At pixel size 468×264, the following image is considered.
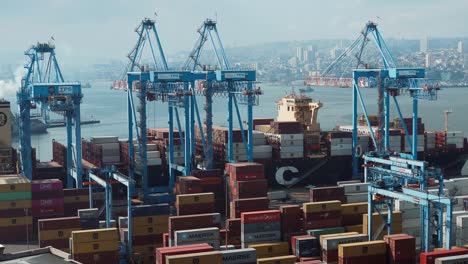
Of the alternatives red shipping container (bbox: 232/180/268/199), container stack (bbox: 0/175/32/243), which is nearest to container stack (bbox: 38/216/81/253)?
container stack (bbox: 0/175/32/243)

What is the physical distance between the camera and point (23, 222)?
24812 millimetres

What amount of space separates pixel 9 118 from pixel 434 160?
21182 mm

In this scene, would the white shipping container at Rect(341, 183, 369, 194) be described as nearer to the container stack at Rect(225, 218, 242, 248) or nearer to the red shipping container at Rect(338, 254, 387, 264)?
the container stack at Rect(225, 218, 242, 248)

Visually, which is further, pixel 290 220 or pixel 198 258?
pixel 290 220

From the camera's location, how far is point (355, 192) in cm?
2633

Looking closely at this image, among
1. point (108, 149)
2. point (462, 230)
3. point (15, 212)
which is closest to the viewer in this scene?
point (462, 230)

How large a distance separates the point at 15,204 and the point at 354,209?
11.1m

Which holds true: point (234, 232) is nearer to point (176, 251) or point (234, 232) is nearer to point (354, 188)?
point (176, 251)

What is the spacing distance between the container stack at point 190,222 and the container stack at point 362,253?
4.94m

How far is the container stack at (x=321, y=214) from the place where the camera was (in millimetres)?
21875

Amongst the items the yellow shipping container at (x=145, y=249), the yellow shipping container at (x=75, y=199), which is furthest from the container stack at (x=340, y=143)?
the yellow shipping container at (x=145, y=249)

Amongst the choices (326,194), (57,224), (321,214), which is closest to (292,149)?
(326,194)

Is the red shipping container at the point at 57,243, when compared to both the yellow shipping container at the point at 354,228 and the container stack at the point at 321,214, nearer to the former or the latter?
the container stack at the point at 321,214

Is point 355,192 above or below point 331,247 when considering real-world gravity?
above
